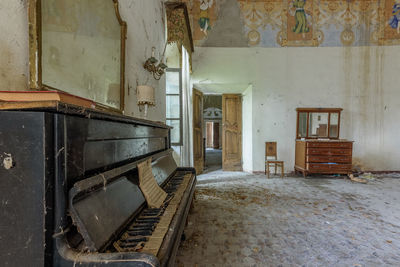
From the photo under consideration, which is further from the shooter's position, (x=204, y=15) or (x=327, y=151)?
(x=204, y=15)

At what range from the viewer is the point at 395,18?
5.43 m

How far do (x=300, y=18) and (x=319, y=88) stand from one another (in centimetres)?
201

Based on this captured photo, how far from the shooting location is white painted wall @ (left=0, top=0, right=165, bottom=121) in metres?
0.92

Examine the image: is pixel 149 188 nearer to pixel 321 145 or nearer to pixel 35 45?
pixel 35 45

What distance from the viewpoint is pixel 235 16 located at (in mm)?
5543

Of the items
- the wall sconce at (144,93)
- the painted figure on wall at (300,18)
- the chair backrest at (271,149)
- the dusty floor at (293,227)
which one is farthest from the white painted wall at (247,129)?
the wall sconce at (144,93)

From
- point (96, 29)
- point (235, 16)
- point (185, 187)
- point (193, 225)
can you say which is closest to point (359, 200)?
point (193, 225)

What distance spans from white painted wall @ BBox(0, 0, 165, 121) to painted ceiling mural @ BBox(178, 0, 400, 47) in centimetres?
244

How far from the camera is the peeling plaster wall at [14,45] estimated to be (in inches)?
35.9

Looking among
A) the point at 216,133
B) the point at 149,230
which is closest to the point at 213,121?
the point at 216,133

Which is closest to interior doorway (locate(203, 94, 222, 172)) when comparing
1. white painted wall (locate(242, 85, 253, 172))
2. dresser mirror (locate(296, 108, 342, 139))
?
white painted wall (locate(242, 85, 253, 172))

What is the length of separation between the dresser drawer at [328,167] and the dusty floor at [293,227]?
2.78 feet

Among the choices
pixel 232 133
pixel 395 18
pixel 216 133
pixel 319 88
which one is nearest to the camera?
pixel 395 18

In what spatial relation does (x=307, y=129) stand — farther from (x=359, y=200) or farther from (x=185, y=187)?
(x=185, y=187)
